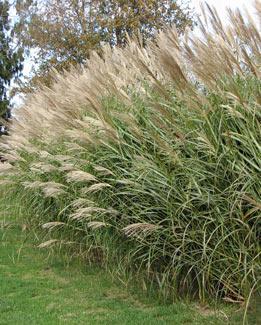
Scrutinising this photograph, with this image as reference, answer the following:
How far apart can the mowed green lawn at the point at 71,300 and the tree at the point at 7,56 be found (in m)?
23.8

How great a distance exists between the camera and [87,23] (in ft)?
64.3

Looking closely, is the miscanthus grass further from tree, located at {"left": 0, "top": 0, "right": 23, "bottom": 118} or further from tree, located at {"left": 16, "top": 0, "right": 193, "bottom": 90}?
tree, located at {"left": 0, "top": 0, "right": 23, "bottom": 118}

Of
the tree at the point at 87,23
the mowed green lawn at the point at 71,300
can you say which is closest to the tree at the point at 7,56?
the tree at the point at 87,23

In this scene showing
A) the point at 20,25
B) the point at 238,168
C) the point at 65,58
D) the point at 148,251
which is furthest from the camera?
the point at 20,25

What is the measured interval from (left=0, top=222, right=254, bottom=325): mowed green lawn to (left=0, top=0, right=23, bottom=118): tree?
939 inches

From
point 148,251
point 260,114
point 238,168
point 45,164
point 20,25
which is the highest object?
point 20,25

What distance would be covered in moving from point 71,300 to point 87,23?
16.5 meters

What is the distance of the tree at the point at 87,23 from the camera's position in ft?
62.0

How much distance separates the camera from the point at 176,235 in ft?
12.3

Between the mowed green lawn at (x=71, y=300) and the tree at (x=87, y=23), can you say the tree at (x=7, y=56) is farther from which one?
the mowed green lawn at (x=71, y=300)

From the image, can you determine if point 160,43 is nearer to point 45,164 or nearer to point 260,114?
point 260,114

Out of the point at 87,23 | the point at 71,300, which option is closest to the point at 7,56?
the point at 87,23

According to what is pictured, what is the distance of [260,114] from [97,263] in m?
2.70

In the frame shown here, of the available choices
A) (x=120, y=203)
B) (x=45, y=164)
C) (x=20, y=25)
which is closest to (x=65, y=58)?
(x=20, y=25)
